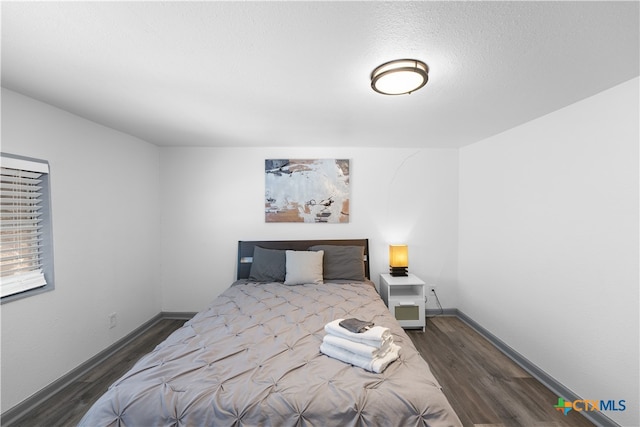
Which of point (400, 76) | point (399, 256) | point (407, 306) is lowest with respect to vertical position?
point (407, 306)

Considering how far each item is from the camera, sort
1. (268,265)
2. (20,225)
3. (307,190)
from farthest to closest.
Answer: (307,190) < (268,265) < (20,225)

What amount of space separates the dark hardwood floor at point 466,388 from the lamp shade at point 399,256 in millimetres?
840

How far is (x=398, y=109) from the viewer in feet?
7.04

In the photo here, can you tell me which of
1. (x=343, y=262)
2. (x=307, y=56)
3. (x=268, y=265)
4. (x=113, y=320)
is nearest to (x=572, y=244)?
(x=343, y=262)

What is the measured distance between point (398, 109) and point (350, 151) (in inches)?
53.8

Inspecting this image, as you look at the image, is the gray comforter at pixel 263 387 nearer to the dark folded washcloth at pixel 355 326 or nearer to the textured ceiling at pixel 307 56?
the dark folded washcloth at pixel 355 326

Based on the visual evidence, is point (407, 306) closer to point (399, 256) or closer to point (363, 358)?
point (399, 256)

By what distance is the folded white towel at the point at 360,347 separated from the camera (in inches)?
57.1

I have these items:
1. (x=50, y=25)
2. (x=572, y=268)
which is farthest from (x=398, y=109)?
(x=50, y=25)

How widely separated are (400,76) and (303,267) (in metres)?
2.19

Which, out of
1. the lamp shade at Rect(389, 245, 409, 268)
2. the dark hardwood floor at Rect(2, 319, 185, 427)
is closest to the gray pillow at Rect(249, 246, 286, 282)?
the dark hardwood floor at Rect(2, 319, 185, 427)

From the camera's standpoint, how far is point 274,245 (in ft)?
11.1

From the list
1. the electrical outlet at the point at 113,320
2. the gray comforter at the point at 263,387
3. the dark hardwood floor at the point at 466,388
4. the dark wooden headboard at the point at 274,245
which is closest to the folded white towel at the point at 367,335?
the gray comforter at the point at 263,387

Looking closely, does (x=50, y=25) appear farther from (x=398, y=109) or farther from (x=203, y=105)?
(x=398, y=109)
